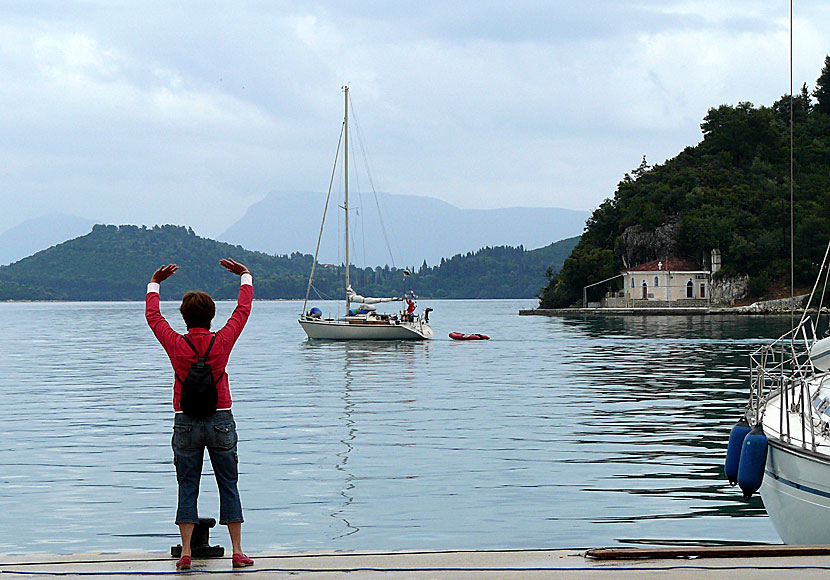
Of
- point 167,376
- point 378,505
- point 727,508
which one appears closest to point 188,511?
point 378,505

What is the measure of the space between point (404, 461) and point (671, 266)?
129511 millimetres

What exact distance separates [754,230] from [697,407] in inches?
4721

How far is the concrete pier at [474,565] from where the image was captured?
707 cm

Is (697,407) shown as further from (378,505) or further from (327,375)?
(327,375)

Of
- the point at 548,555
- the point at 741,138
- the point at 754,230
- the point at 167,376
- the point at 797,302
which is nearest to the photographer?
the point at 548,555

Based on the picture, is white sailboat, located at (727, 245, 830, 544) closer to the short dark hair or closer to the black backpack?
the black backpack

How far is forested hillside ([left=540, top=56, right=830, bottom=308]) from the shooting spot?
438ft

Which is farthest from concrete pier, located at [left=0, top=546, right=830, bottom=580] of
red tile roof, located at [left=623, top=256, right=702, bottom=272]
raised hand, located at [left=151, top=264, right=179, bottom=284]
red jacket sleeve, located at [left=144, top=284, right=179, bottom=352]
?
red tile roof, located at [left=623, top=256, right=702, bottom=272]

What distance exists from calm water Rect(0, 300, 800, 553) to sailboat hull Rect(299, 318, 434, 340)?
2278cm

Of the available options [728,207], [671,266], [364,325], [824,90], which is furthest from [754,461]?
[824,90]

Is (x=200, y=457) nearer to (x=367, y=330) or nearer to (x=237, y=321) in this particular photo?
(x=237, y=321)

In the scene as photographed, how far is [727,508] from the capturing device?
540 inches

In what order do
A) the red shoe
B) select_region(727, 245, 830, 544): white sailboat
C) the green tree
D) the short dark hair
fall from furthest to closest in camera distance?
the green tree → select_region(727, 245, 830, 544): white sailboat → the short dark hair → the red shoe

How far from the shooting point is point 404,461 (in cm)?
1803
